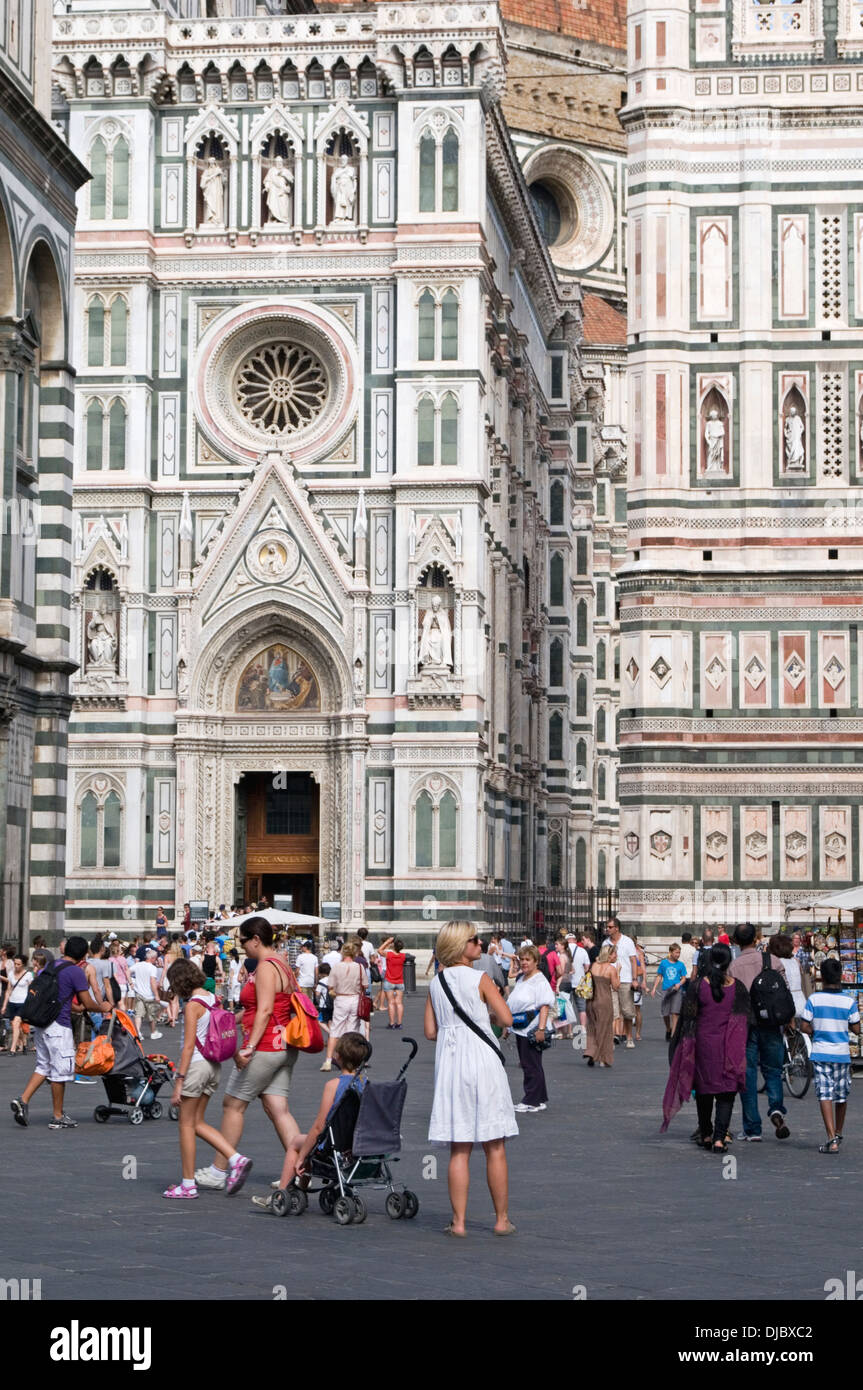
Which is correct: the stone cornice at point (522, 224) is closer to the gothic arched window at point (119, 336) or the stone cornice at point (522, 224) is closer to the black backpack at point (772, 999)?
the gothic arched window at point (119, 336)

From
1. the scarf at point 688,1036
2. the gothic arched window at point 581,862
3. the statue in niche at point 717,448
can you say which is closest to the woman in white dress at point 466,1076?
the scarf at point 688,1036

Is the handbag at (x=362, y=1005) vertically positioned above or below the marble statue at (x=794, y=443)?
below

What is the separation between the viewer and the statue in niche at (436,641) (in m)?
50.5

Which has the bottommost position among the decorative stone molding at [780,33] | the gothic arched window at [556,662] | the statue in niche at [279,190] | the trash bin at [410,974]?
the trash bin at [410,974]

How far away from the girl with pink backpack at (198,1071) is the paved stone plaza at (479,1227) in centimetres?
18

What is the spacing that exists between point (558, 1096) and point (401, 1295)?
523 inches

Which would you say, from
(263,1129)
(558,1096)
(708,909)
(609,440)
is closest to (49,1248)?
(263,1129)

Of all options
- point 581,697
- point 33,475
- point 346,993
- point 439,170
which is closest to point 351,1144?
point 346,993

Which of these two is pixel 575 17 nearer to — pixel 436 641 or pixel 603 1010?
pixel 436 641

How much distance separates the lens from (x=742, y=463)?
46.7 m

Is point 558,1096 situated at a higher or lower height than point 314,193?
lower

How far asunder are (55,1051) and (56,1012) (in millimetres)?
378

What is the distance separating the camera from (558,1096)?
23.6 meters
